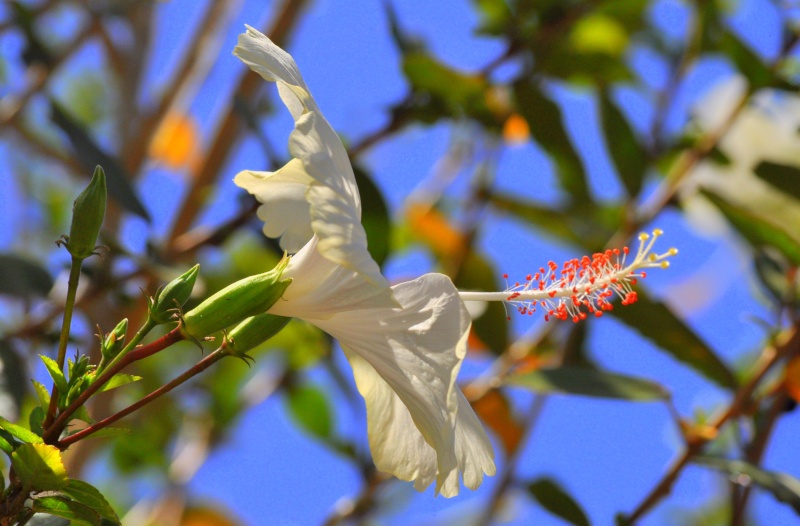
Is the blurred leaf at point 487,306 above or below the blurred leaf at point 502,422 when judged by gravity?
above

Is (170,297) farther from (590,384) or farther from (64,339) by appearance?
(590,384)

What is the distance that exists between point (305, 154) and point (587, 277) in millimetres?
326

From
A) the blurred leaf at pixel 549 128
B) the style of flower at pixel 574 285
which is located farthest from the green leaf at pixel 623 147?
the style of flower at pixel 574 285

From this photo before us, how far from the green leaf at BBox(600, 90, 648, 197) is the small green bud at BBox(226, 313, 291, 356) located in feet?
3.11

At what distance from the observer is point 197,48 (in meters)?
1.97

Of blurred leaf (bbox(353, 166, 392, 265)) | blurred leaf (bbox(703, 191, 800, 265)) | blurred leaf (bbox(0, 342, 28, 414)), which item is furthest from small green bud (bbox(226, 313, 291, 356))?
blurred leaf (bbox(703, 191, 800, 265))

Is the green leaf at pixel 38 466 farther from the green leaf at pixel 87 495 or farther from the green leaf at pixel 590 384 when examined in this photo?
the green leaf at pixel 590 384

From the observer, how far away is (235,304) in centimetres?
62

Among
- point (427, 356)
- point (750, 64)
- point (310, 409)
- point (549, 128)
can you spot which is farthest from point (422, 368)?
point (310, 409)

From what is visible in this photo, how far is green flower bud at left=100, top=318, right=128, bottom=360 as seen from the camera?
62 cm

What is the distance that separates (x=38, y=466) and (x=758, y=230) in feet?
3.53

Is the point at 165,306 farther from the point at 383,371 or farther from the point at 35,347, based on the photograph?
the point at 35,347

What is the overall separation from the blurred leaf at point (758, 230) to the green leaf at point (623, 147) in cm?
17

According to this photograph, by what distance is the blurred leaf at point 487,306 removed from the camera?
→ 1.42m
